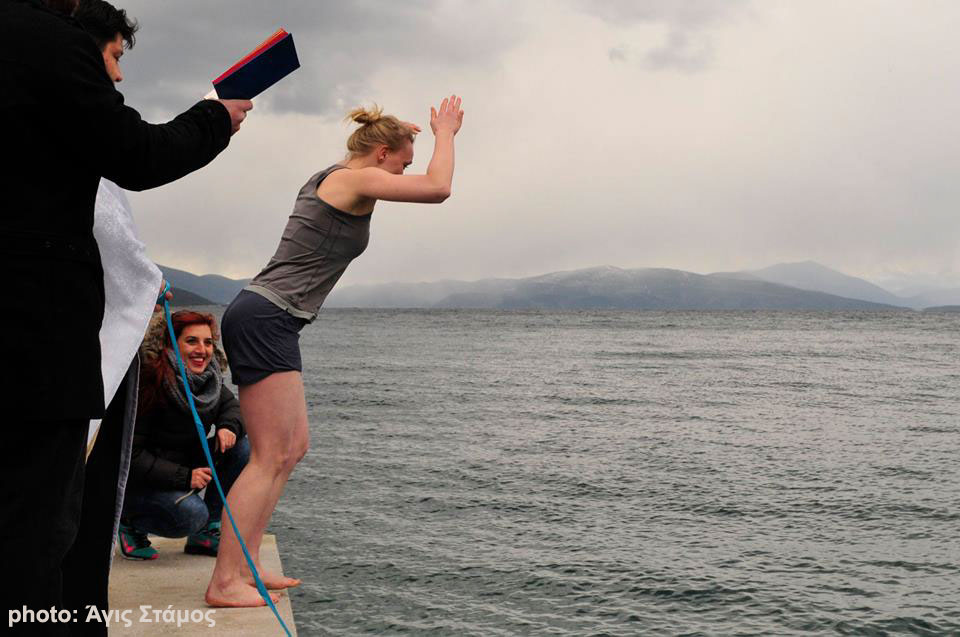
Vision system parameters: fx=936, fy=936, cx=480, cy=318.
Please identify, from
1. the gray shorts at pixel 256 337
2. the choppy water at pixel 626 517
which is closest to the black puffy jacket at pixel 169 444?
the gray shorts at pixel 256 337

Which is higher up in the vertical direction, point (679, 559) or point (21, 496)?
point (21, 496)

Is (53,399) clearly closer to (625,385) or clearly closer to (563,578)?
(563,578)

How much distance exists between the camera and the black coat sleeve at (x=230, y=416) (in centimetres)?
552

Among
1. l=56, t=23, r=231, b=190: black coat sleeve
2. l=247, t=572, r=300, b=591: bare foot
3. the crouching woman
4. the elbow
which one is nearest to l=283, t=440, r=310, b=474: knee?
l=247, t=572, r=300, b=591: bare foot

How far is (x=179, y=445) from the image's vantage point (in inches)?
215

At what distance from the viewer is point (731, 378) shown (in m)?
32.8

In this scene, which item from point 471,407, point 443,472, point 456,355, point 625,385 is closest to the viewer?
point 443,472

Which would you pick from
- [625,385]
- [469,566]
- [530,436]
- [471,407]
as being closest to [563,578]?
[469,566]

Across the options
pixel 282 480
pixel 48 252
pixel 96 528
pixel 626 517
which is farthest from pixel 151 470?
pixel 626 517

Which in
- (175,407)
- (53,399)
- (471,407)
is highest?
(53,399)

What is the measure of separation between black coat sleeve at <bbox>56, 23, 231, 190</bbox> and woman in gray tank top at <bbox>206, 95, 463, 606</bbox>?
5.16 feet

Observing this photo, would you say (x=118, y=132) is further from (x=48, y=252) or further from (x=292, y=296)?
(x=292, y=296)

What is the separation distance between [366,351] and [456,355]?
17.8ft

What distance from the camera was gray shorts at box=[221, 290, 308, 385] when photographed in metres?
4.21
